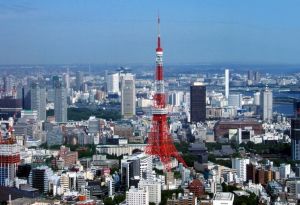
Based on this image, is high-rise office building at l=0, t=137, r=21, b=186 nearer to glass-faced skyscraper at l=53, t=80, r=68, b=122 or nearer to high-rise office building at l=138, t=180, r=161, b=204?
high-rise office building at l=138, t=180, r=161, b=204

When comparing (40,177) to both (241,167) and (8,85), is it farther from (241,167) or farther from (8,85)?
(8,85)

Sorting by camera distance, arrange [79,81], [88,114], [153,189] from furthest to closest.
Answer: [79,81] → [88,114] → [153,189]

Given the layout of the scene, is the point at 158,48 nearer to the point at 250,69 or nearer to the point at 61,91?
the point at 61,91

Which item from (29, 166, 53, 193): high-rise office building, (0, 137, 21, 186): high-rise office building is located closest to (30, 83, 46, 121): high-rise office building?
(0, 137, 21, 186): high-rise office building

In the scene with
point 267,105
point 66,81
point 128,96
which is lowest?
point 267,105

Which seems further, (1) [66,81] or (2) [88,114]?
(2) [88,114]

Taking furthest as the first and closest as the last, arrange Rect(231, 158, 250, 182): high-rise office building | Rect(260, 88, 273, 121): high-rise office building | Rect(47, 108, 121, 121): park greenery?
Rect(260, 88, 273, 121): high-rise office building < Rect(47, 108, 121, 121): park greenery < Rect(231, 158, 250, 182): high-rise office building

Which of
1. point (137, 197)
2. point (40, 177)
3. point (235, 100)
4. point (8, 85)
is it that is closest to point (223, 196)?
point (137, 197)
